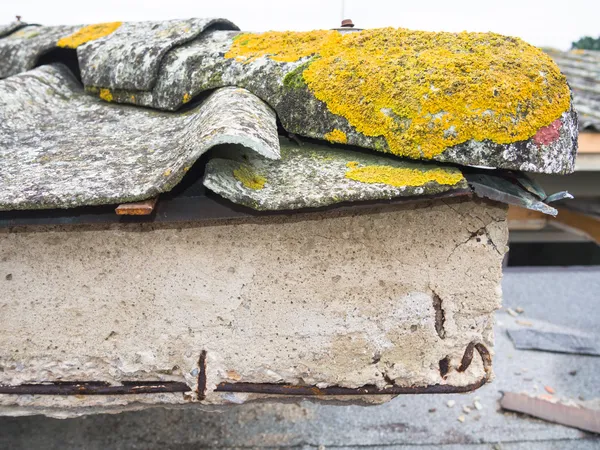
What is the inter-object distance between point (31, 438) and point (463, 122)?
2.82 m

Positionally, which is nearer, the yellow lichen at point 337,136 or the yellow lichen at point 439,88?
the yellow lichen at point 439,88

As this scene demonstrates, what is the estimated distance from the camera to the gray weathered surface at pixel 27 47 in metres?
2.24

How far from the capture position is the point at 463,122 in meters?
1.21

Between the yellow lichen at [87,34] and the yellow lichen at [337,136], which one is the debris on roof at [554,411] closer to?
the yellow lichen at [337,136]

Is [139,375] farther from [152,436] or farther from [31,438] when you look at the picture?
[31,438]

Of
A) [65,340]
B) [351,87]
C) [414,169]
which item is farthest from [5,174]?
[414,169]

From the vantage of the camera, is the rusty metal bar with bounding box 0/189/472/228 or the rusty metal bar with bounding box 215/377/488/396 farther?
the rusty metal bar with bounding box 215/377/488/396

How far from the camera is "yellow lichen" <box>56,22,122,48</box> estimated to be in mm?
2162

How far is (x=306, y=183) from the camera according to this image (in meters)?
1.20

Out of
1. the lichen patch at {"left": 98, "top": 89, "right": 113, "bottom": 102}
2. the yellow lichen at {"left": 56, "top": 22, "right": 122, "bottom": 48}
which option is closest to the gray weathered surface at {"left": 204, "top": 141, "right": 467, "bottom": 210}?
the lichen patch at {"left": 98, "top": 89, "right": 113, "bottom": 102}

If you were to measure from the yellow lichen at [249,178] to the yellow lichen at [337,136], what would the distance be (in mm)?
274

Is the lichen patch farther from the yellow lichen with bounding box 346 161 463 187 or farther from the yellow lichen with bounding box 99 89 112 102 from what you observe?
the yellow lichen with bounding box 346 161 463 187

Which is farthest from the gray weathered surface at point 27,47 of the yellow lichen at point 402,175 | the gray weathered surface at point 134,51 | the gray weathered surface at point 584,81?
the gray weathered surface at point 584,81

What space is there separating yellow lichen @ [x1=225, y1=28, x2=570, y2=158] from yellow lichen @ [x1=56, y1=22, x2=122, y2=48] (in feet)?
3.92
